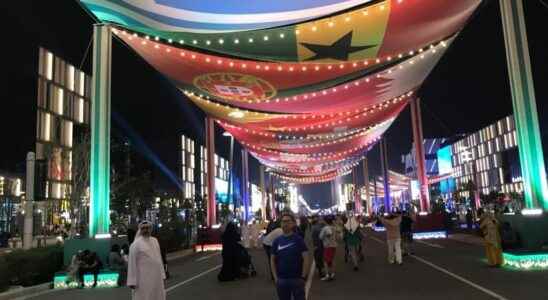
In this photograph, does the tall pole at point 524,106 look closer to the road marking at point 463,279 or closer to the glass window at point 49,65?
the road marking at point 463,279

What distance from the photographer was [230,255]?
1401 centimetres

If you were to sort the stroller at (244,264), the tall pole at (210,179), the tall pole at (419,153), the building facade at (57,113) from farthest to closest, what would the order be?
the building facade at (57,113) < the tall pole at (419,153) < the tall pole at (210,179) < the stroller at (244,264)

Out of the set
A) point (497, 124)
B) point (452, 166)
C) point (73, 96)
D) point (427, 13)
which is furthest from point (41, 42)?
point (452, 166)

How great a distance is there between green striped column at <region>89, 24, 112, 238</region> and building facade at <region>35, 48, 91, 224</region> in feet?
98.4

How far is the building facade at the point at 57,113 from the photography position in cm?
4594

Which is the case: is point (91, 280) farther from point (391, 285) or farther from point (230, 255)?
point (391, 285)

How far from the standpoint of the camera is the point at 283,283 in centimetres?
629

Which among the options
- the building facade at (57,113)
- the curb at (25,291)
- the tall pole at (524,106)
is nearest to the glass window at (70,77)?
the building facade at (57,113)

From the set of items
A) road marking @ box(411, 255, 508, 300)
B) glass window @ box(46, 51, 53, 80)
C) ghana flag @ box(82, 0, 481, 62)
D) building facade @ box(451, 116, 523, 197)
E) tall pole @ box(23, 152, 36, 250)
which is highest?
glass window @ box(46, 51, 53, 80)

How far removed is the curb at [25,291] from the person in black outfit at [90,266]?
108 cm

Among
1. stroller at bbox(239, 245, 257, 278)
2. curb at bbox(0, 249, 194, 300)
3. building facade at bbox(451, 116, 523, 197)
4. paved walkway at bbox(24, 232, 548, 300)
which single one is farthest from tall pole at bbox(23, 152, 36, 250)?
building facade at bbox(451, 116, 523, 197)

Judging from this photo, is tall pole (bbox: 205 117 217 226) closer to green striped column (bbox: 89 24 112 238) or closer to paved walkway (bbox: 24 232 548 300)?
paved walkway (bbox: 24 232 548 300)

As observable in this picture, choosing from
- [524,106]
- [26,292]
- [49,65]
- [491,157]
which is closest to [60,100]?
[49,65]

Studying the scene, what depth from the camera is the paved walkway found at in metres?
9.87
